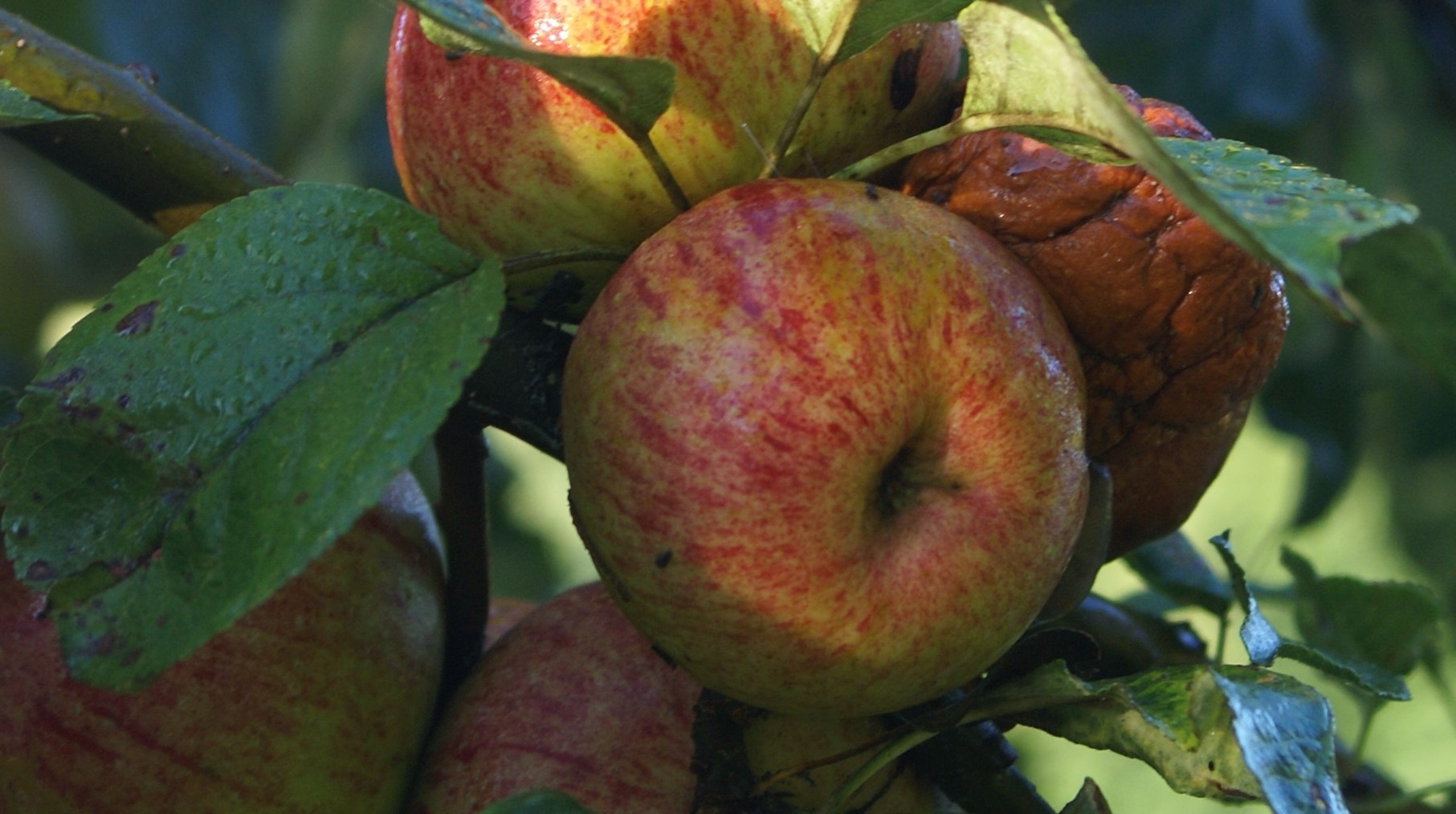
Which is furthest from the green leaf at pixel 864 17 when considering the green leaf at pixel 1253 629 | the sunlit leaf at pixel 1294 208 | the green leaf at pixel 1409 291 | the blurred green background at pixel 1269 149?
the blurred green background at pixel 1269 149

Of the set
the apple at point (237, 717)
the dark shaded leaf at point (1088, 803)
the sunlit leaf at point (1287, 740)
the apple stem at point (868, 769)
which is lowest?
the dark shaded leaf at point (1088, 803)

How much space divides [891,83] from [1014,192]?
0.08 metres

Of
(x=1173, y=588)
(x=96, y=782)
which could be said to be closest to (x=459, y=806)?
(x=96, y=782)

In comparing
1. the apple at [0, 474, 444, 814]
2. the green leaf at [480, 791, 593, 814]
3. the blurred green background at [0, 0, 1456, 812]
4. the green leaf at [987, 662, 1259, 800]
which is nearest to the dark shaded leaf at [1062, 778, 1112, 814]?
the green leaf at [987, 662, 1259, 800]

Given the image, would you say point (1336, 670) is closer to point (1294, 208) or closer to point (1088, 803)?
point (1088, 803)

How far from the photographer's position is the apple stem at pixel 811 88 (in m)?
0.55

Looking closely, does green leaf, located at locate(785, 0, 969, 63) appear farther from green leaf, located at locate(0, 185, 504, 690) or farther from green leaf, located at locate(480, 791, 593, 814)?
green leaf, located at locate(480, 791, 593, 814)

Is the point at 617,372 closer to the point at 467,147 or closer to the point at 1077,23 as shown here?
the point at 467,147

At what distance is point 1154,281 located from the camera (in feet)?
2.05

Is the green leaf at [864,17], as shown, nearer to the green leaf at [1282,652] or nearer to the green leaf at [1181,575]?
the green leaf at [1282,652]

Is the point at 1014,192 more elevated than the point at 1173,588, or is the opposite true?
the point at 1014,192

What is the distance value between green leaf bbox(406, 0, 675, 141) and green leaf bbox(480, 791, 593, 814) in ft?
0.90

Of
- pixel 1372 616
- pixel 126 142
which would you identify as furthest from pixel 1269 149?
pixel 126 142

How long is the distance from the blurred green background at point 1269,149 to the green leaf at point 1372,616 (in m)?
0.55
